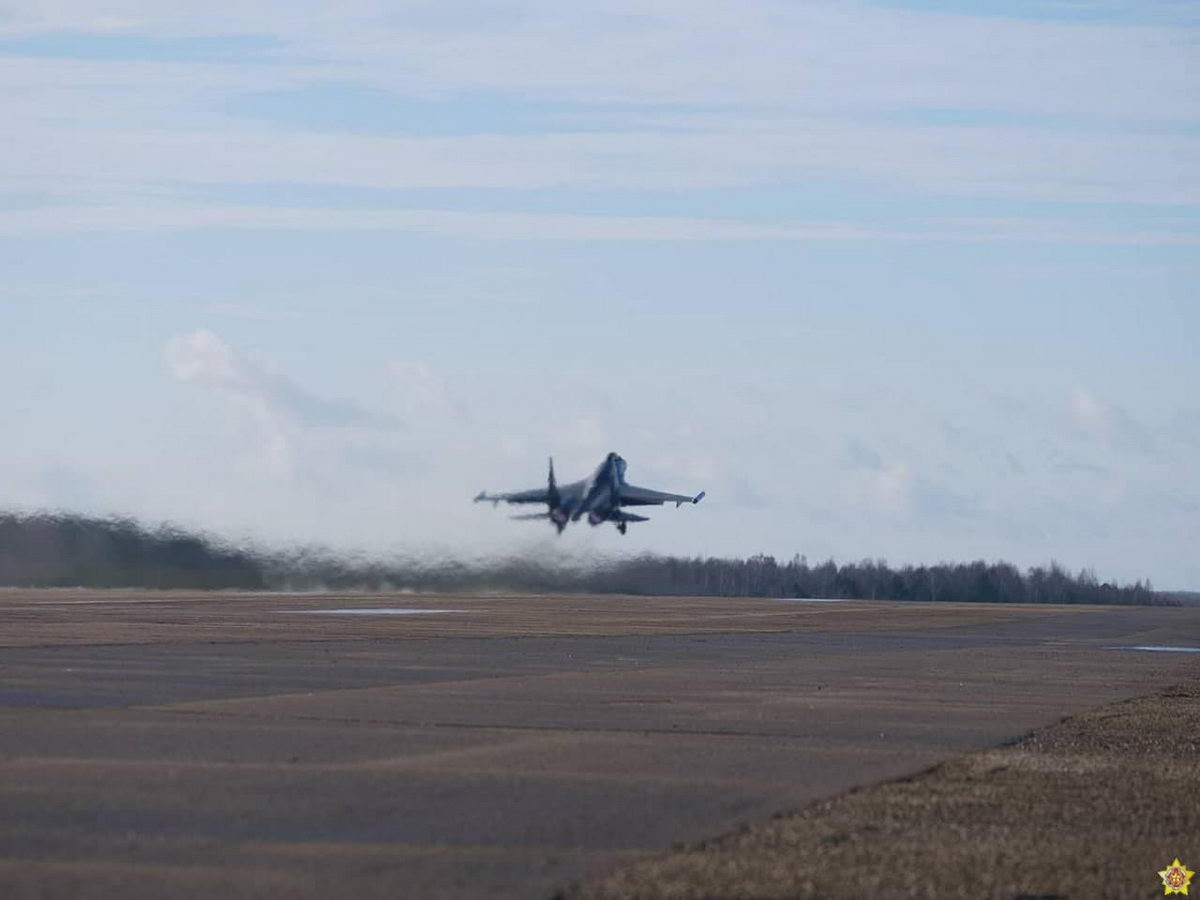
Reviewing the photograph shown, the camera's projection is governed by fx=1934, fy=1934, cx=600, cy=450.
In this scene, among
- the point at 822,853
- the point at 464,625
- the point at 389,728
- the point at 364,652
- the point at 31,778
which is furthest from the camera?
the point at 464,625

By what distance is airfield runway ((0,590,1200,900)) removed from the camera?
14188 mm

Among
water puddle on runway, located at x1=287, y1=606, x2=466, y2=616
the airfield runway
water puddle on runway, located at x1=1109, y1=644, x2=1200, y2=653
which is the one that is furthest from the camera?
water puddle on runway, located at x1=287, y1=606, x2=466, y2=616

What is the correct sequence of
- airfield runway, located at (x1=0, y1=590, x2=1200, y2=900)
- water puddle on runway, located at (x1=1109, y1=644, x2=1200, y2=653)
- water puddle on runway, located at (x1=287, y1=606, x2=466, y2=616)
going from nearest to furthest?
airfield runway, located at (x1=0, y1=590, x2=1200, y2=900)
water puddle on runway, located at (x1=1109, y1=644, x2=1200, y2=653)
water puddle on runway, located at (x1=287, y1=606, x2=466, y2=616)

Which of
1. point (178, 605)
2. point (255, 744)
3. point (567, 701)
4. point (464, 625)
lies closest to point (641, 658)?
point (567, 701)

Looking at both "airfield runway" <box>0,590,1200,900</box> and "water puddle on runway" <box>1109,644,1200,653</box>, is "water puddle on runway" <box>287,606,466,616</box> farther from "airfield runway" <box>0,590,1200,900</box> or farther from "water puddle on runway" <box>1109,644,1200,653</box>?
"water puddle on runway" <box>1109,644,1200,653</box>

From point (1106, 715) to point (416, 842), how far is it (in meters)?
17.1

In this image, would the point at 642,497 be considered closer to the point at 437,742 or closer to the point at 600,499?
the point at 600,499

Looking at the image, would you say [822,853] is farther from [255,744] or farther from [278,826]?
[255,744]

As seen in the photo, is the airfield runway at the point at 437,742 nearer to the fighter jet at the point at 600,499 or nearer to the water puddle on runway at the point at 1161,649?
the water puddle on runway at the point at 1161,649

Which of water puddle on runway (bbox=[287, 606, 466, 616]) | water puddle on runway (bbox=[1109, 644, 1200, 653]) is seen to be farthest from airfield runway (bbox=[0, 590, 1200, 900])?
water puddle on runway (bbox=[287, 606, 466, 616])

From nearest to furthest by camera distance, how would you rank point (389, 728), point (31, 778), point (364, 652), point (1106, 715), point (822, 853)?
point (822, 853) < point (31, 778) < point (389, 728) < point (1106, 715) < point (364, 652)

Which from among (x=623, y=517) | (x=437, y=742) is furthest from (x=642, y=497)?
(x=437, y=742)

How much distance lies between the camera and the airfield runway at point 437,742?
14.2 metres

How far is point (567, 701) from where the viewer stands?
29.7 meters
